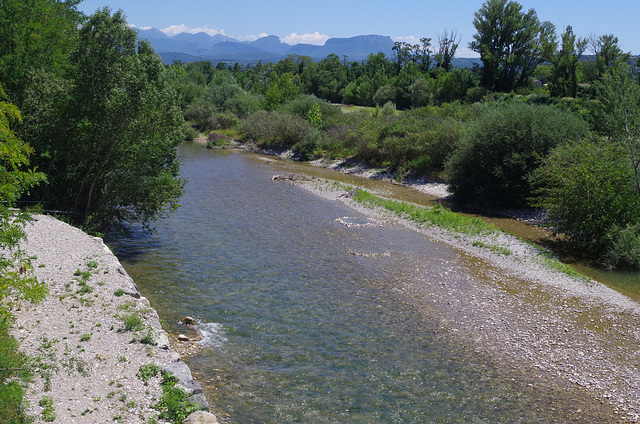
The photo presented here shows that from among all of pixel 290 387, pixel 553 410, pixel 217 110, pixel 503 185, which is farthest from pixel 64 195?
pixel 217 110

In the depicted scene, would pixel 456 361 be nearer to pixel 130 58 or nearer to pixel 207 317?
pixel 207 317

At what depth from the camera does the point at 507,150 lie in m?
35.1

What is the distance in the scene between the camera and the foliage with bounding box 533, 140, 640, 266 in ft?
73.6

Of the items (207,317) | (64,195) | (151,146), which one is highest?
(151,146)

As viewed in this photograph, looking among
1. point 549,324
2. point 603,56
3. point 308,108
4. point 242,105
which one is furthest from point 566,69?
point 549,324

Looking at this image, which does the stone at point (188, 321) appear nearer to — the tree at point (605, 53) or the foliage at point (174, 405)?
the foliage at point (174, 405)

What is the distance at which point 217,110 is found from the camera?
93.4 metres

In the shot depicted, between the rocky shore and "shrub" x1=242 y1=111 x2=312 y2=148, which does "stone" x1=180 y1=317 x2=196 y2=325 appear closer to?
the rocky shore

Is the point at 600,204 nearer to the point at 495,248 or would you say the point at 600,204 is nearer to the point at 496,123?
the point at 495,248

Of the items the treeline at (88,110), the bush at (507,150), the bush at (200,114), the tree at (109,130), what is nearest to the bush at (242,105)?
the bush at (200,114)

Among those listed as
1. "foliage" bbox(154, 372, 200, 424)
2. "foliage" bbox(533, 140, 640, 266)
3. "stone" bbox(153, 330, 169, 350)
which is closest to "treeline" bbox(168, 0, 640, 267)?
"foliage" bbox(533, 140, 640, 266)

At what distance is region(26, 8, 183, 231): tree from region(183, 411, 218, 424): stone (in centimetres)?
1420

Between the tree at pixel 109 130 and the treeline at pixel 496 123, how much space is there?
13.1 ft

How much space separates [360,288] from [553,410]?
8.77 m
